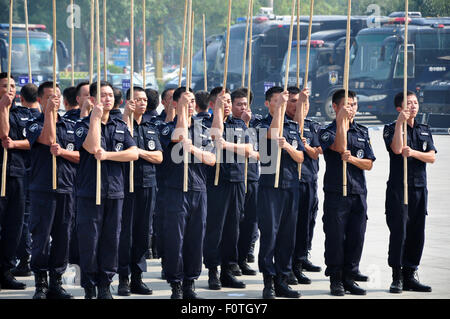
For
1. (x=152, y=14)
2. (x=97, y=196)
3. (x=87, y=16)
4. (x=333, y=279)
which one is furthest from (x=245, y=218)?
(x=152, y=14)

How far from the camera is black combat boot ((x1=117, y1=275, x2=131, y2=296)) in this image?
850cm

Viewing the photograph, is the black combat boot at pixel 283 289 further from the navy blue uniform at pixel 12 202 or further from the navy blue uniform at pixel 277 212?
the navy blue uniform at pixel 12 202

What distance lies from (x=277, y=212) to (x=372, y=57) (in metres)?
23.9

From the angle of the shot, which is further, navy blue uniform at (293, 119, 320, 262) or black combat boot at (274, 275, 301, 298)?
navy blue uniform at (293, 119, 320, 262)

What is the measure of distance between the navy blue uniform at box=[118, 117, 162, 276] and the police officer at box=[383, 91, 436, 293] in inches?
87.5

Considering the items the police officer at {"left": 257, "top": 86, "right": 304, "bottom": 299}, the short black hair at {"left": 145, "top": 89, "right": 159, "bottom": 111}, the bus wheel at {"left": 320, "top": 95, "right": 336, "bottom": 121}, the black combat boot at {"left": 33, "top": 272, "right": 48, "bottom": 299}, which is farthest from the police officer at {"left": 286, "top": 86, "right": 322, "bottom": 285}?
the bus wheel at {"left": 320, "top": 95, "right": 336, "bottom": 121}

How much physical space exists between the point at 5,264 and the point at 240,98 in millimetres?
2838

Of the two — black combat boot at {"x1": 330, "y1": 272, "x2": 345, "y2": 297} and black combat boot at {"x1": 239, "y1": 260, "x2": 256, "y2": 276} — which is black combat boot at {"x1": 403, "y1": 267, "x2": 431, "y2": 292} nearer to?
black combat boot at {"x1": 330, "y1": 272, "x2": 345, "y2": 297}

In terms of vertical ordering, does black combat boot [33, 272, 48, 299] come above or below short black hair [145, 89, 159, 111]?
below

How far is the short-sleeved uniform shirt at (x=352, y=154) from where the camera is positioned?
28.0 ft

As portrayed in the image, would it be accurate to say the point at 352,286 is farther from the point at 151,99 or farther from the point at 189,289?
the point at 151,99

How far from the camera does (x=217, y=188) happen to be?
8.95 metres

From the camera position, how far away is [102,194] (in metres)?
7.73
